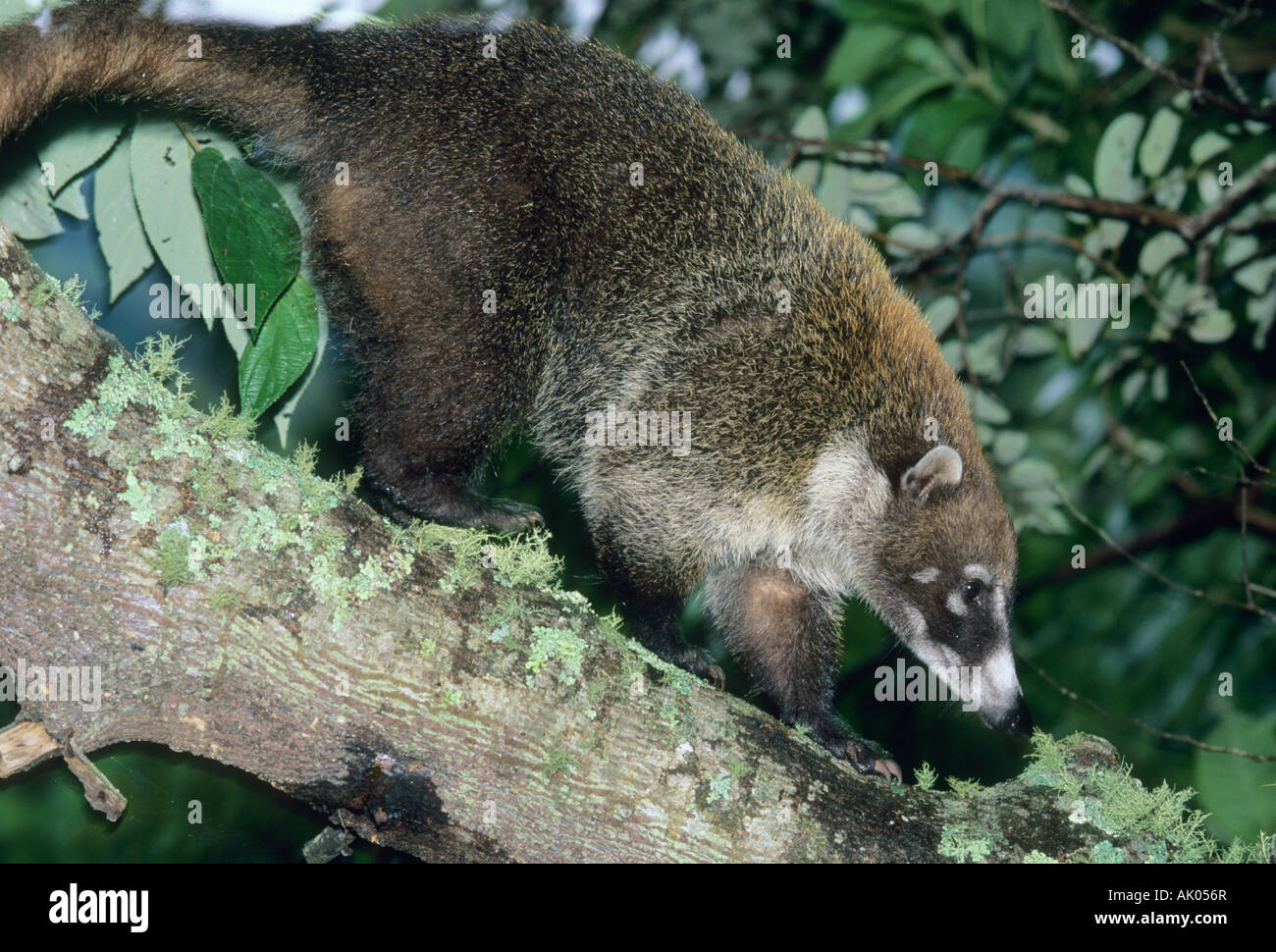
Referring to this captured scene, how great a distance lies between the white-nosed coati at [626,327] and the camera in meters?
4.16

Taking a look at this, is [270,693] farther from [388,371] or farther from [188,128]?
[188,128]

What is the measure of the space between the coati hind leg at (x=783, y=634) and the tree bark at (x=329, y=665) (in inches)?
61.9

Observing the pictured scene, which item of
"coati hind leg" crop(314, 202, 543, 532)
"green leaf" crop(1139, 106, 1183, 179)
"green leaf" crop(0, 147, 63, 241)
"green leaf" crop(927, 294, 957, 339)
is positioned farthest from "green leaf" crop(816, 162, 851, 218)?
"green leaf" crop(0, 147, 63, 241)

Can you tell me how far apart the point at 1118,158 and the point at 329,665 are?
187 inches

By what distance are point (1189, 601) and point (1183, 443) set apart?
5.75 ft

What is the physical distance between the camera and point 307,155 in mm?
4238

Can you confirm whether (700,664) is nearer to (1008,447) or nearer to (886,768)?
(886,768)

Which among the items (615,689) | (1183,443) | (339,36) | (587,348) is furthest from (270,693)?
(1183,443)

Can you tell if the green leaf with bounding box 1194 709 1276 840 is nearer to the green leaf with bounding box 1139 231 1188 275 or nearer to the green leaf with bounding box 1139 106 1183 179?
the green leaf with bounding box 1139 231 1188 275

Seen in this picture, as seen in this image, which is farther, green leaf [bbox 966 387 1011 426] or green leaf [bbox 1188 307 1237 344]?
green leaf [bbox 966 387 1011 426]

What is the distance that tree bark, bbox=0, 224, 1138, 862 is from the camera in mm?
2875

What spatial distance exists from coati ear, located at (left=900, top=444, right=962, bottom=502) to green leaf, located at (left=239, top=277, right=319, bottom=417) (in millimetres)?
2636

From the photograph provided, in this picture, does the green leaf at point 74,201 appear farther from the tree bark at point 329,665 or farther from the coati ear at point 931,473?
the coati ear at point 931,473

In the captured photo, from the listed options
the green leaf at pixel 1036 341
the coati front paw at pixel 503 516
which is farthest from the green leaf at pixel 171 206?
the green leaf at pixel 1036 341
